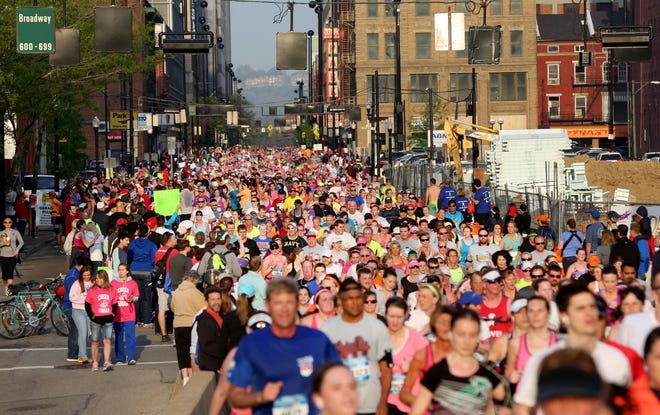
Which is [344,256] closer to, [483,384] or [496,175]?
[483,384]

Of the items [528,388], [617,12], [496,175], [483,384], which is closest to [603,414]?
[528,388]

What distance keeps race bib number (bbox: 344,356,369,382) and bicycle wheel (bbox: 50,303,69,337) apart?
13294mm

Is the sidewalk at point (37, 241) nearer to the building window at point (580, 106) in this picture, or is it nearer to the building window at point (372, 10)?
the building window at point (372, 10)

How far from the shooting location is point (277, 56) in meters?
34.6

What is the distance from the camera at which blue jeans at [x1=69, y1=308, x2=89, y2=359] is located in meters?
19.3

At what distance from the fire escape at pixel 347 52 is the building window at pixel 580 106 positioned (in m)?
18.2

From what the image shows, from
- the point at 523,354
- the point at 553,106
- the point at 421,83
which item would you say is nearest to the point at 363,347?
the point at 523,354

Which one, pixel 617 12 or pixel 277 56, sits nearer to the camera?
pixel 277 56

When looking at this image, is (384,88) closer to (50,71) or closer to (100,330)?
(50,71)

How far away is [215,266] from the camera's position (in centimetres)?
2019

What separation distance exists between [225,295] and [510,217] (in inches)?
607

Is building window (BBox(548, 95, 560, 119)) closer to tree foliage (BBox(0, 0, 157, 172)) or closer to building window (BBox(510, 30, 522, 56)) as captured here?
building window (BBox(510, 30, 522, 56))

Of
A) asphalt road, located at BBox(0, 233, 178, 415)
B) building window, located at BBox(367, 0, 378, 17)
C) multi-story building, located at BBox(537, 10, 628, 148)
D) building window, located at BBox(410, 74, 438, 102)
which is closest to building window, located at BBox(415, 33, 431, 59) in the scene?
building window, located at BBox(410, 74, 438, 102)

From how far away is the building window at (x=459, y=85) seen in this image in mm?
109688
